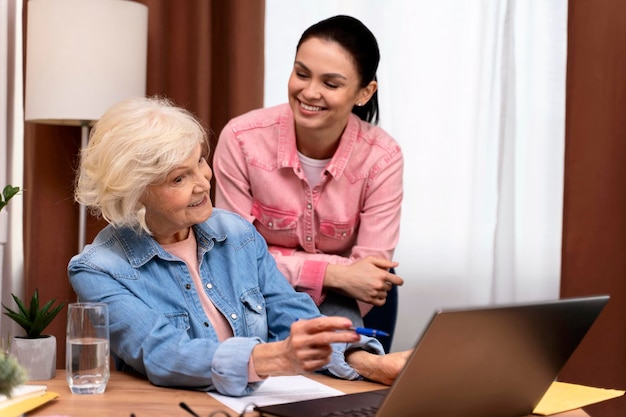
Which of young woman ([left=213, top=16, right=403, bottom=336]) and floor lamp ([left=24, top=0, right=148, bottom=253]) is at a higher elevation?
floor lamp ([left=24, top=0, right=148, bottom=253])

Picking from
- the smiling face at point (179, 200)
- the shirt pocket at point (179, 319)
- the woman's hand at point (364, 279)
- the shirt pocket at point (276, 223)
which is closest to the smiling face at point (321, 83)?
the shirt pocket at point (276, 223)

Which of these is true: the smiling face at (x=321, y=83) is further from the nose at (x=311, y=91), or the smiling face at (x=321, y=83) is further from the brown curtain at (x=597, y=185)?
the brown curtain at (x=597, y=185)

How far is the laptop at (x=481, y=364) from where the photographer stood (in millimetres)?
1044

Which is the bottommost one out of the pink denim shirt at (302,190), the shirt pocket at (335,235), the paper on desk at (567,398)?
the paper on desk at (567,398)

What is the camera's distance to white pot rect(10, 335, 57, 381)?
1.48m

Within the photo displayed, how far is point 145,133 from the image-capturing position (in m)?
1.62

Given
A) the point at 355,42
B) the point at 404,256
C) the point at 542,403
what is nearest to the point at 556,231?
the point at 404,256

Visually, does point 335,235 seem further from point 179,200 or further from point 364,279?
point 179,200

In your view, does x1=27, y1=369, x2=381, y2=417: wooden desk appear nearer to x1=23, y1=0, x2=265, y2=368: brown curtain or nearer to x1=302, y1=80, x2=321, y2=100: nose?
x1=302, y1=80, x2=321, y2=100: nose

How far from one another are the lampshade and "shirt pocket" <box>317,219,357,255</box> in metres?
0.79

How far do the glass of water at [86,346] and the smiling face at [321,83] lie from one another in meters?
1.15

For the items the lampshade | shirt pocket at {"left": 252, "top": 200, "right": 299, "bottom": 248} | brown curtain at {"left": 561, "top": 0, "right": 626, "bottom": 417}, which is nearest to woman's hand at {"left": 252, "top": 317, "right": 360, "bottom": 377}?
shirt pocket at {"left": 252, "top": 200, "right": 299, "bottom": 248}

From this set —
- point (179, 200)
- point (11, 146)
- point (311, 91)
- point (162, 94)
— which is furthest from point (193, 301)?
point (11, 146)

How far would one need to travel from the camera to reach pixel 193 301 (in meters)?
1.64
